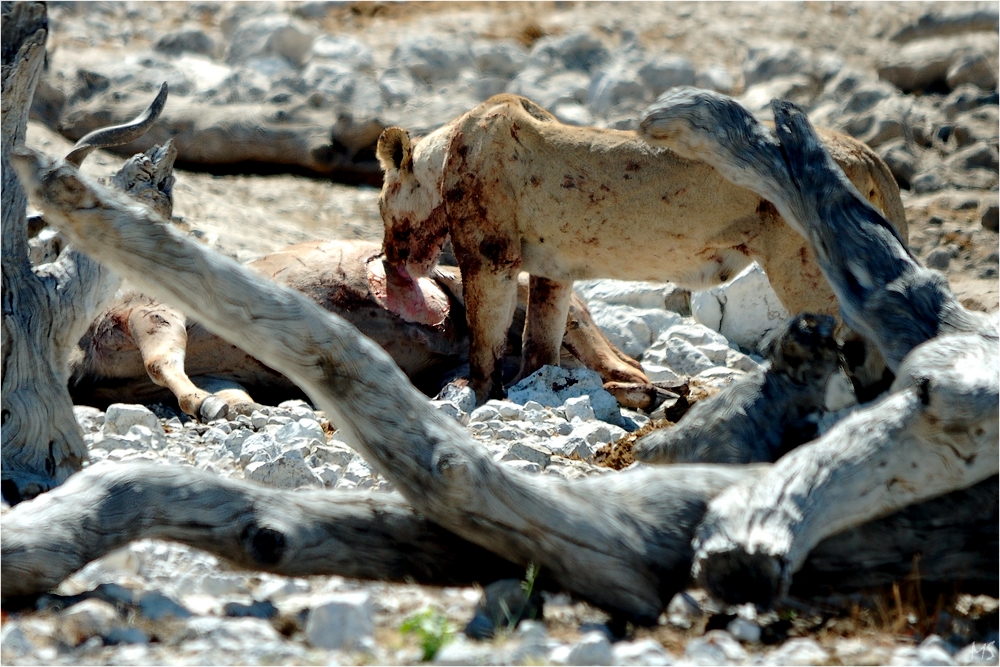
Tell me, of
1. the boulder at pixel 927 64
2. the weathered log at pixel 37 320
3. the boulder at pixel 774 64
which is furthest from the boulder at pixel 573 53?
the weathered log at pixel 37 320

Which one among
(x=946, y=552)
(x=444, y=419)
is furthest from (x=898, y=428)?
(x=444, y=419)

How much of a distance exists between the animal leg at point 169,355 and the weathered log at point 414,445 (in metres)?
3.46

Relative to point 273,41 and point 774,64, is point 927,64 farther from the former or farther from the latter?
point 273,41

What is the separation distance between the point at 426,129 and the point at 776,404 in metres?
10.8

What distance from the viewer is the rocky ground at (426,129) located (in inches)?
129

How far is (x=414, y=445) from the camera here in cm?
352

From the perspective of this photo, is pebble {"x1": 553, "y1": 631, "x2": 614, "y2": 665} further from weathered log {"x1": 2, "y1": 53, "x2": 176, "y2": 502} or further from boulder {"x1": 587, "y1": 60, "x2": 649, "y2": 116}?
boulder {"x1": 587, "y1": 60, "x2": 649, "y2": 116}

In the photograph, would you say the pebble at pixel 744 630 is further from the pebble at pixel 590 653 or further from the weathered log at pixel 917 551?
the pebble at pixel 590 653

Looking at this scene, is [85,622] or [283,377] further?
[283,377]

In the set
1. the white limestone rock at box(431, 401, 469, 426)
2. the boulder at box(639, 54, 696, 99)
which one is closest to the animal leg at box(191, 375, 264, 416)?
the white limestone rock at box(431, 401, 469, 426)

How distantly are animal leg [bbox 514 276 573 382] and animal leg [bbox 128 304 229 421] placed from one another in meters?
Result: 1.92

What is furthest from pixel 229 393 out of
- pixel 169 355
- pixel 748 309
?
pixel 748 309

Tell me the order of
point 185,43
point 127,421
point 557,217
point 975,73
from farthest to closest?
point 185,43 < point 975,73 < point 557,217 < point 127,421

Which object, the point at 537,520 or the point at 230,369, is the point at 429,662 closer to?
the point at 537,520
